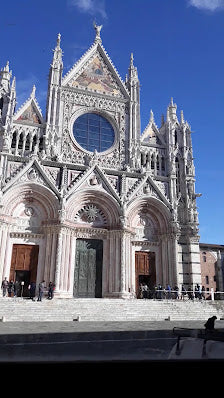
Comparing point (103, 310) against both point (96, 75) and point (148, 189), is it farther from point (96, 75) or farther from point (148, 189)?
point (96, 75)

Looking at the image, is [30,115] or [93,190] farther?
[30,115]

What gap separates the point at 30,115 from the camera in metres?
27.8

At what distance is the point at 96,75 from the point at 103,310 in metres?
22.4

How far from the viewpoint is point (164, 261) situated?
25281mm

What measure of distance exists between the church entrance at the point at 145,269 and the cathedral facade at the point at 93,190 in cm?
8

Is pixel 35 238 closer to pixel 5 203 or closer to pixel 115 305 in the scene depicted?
pixel 5 203

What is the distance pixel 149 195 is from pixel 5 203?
11043 millimetres

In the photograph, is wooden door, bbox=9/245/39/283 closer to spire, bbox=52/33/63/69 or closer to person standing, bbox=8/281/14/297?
person standing, bbox=8/281/14/297

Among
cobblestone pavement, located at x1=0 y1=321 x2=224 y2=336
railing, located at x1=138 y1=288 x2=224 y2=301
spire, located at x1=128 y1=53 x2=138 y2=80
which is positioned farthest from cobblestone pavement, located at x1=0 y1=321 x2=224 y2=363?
spire, located at x1=128 y1=53 x2=138 y2=80

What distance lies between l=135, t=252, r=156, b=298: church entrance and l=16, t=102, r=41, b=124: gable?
46.0 ft

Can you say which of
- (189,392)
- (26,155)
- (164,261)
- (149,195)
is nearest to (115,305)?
(164,261)

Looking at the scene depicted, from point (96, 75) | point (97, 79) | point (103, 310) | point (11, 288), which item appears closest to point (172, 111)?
point (97, 79)

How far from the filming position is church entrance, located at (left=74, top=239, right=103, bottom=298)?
76.7 ft

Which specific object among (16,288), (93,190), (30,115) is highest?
(30,115)
